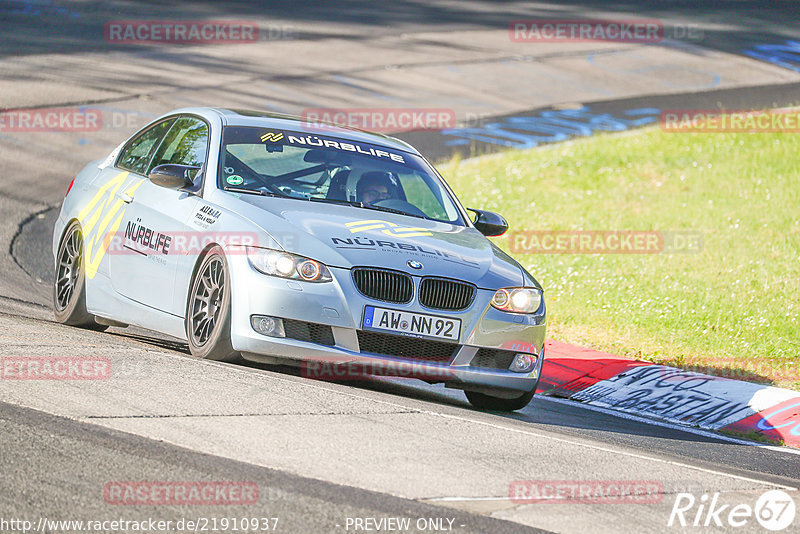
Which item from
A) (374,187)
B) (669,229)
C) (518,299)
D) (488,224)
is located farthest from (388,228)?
(669,229)

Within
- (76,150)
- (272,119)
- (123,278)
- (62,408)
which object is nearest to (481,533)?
(62,408)

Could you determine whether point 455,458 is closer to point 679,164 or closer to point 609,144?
point 679,164

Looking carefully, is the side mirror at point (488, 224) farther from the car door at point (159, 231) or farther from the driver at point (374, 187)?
the car door at point (159, 231)

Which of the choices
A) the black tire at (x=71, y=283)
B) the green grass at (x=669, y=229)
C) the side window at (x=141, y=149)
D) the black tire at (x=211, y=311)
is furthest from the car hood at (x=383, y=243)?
the green grass at (x=669, y=229)

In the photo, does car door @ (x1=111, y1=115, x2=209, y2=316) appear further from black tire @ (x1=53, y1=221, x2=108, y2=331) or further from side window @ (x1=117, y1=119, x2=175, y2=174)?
black tire @ (x1=53, y1=221, x2=108, y2=331)

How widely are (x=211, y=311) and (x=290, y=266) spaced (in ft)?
2.10

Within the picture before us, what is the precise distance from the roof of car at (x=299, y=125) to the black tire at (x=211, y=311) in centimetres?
147

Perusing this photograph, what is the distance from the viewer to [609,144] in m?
19.6

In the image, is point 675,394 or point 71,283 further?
point 675,394

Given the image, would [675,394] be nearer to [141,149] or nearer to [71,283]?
[141,149]

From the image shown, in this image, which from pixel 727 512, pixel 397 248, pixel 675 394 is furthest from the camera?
pixel 675 394

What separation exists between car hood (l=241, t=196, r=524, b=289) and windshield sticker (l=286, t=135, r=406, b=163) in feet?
2.30

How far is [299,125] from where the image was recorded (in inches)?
341

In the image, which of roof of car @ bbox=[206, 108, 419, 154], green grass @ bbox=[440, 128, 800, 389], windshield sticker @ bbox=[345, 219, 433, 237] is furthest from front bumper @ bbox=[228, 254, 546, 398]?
green grass @ bbox=[440, 128, 800, 389]
